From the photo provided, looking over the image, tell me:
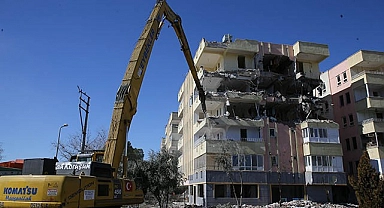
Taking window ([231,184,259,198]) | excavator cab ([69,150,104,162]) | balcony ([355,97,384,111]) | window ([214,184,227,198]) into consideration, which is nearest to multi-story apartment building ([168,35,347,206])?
window ([214,184,227,198])

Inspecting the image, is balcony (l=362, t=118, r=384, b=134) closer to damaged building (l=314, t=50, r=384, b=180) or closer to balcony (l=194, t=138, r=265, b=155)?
damaged building (l=314, t=50, r=384, b=180)

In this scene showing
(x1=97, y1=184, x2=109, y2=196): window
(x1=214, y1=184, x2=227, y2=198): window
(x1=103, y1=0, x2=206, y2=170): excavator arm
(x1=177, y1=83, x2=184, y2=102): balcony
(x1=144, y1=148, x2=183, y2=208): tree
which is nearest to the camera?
(x1=97, y1=184, x2=109, y2=196): window

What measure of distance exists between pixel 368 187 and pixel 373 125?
69.7 ft

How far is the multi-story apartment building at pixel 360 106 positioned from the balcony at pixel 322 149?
4.78 m

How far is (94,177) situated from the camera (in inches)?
460

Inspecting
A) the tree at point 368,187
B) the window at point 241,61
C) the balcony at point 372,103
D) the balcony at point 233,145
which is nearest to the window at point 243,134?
the balcony at point 233,145

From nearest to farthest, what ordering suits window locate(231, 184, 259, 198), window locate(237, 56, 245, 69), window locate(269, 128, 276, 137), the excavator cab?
1. the excavator cab
2. window locate(231, 184, 259, 198)
3. window locate(269, 128, 276, 137)
4. window locate(237, 56, 245, 69)

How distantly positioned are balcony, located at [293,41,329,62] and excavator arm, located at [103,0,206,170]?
28.1 meters

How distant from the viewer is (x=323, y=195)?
123ft

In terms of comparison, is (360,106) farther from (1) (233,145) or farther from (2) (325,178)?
(1) (233,145)

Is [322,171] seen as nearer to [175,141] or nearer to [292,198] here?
[292,198]

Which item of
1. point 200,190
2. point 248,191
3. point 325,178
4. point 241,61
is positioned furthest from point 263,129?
point 200,190

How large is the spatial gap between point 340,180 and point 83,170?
3406 cm

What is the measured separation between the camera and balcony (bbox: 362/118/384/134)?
128 ft
